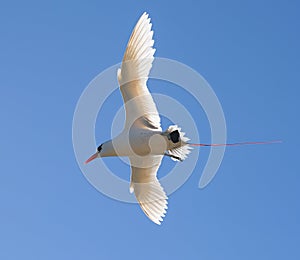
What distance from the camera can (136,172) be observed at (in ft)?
96.2

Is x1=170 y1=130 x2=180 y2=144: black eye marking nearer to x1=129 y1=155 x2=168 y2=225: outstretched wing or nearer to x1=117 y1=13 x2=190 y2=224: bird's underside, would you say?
x1=117 y1=13 x2=190 y2=224: bird's underside

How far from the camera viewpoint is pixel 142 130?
90.3 feet

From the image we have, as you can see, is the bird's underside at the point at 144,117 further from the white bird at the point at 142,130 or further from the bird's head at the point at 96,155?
the bird's head at the point at 96,155

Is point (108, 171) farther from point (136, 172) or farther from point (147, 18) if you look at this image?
point (147, 18)

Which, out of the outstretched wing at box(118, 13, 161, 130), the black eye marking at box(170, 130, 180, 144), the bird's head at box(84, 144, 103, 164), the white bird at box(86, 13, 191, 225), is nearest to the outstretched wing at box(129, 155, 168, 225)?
the white bird at box(86, 13, 191, 225)

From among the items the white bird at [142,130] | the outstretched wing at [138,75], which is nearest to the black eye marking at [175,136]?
the white bird at [142,130]

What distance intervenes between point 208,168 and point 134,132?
2.66 metres

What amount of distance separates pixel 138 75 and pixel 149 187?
4.00m

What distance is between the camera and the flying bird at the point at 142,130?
2702cm

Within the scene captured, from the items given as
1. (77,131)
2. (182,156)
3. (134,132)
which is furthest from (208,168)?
(77,131)

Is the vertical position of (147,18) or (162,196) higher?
(147,18)

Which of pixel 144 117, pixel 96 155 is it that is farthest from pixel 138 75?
pixel 96 155

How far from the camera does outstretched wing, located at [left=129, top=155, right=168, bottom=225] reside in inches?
1132

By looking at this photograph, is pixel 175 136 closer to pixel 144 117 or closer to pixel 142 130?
pixel 142 130
